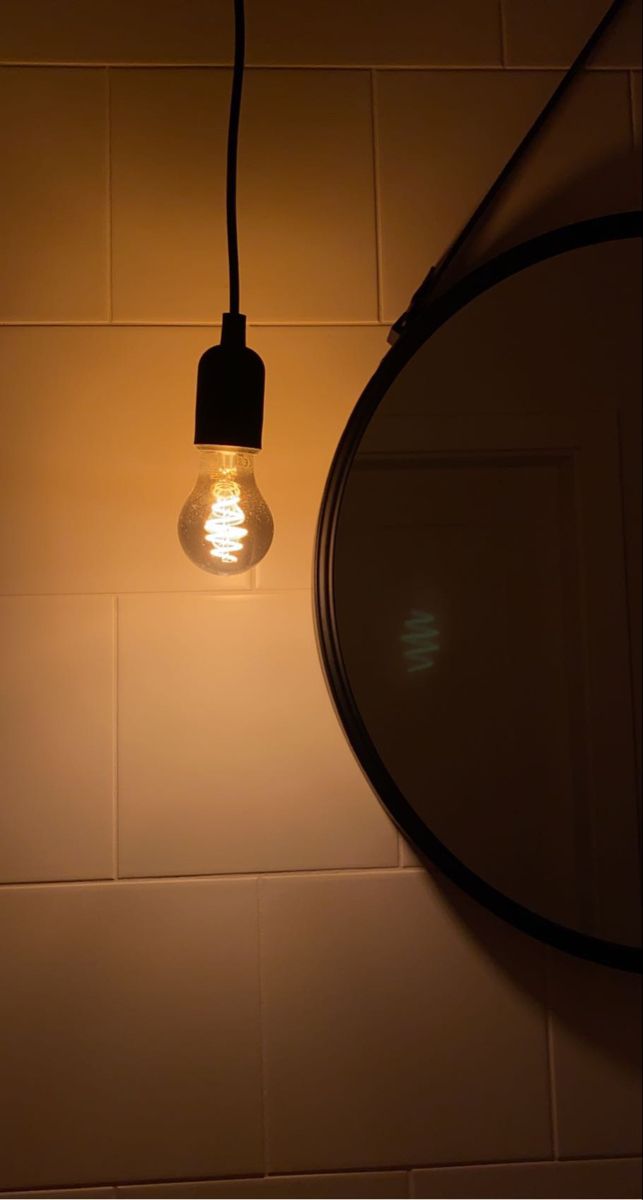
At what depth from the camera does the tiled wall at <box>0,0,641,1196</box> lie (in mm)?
756

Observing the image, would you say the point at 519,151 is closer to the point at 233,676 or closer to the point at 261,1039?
the point at 233,676

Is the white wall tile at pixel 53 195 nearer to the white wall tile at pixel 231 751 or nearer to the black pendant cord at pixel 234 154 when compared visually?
the black pendant cord at pixel 234 154

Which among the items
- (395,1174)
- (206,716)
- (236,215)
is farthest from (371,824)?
(236,215)

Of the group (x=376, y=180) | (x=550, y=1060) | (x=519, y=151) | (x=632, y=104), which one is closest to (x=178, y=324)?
(x=376, y=180)

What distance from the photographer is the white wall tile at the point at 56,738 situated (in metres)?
0.76

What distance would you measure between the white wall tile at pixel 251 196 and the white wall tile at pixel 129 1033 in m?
0.49

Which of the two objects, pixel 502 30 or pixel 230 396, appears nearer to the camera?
pixel 230 396

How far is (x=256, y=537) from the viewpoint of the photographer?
717mm

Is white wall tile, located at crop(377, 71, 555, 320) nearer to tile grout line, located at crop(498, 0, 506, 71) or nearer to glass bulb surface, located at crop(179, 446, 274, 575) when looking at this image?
tile grout line, located at crop(498, 0, 506, 71)

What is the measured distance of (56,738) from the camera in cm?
77

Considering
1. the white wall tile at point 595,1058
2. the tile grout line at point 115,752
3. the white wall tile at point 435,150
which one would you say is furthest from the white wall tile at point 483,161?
the white wall tile at point 595,1058

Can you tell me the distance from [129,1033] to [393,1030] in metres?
0.21

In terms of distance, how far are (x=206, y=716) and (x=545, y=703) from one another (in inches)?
10.9

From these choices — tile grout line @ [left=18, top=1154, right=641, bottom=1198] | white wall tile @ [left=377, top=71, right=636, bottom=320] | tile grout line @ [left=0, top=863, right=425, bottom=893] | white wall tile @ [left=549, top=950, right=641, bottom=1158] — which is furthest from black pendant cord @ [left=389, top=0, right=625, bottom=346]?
tile grout line @ [left=18, top=1154, right=641, bottom=1198]
